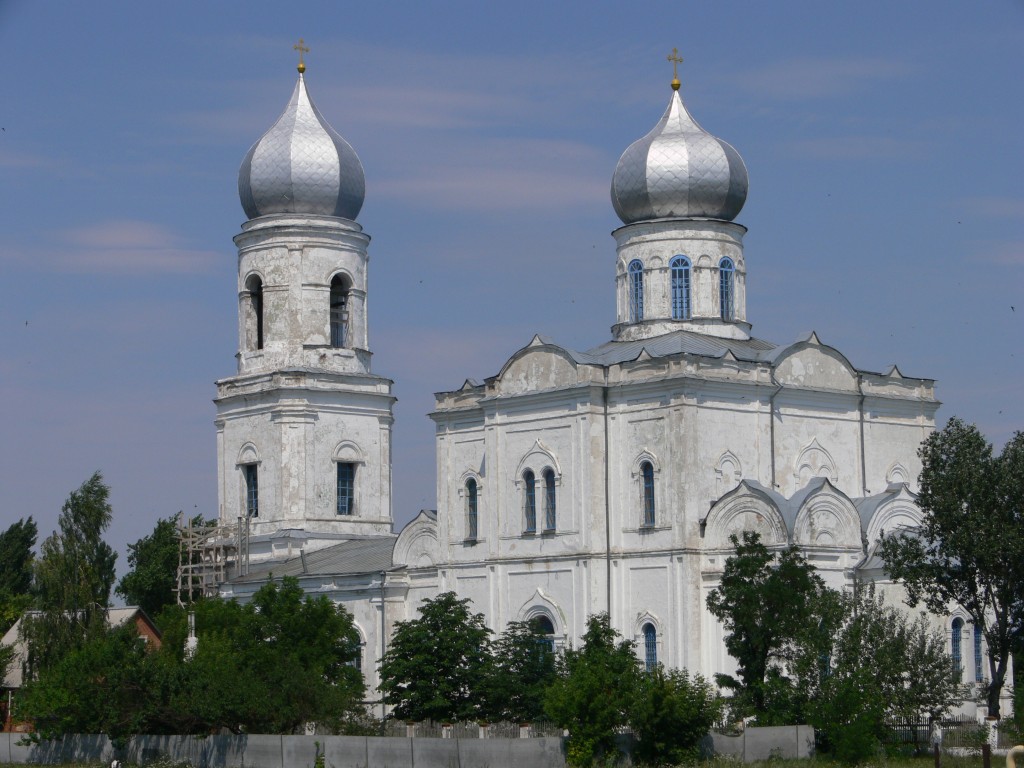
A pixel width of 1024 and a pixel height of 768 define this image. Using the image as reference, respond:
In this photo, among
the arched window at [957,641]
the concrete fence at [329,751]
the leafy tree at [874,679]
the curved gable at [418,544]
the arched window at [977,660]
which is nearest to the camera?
the leafy tree at [874,679]

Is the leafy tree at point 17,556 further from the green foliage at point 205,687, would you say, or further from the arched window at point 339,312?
the green foliage at point 205,687

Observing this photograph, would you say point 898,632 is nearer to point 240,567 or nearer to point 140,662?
point 140,662

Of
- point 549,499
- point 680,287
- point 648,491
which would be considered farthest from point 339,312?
point 648,491

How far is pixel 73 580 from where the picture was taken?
Answer: 44.6 metres

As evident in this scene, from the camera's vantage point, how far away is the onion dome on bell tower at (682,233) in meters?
44.1

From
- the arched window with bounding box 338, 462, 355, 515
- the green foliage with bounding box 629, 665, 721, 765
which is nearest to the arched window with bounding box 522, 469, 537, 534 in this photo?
the green foliage with bounding box 629, 665, 721, 765

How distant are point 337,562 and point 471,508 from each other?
6.20m

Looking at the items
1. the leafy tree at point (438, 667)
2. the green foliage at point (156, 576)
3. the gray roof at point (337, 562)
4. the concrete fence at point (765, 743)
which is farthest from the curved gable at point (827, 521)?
the green foliage at point (156, 576)

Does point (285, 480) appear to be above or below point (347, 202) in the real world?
below

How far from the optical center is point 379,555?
160ft

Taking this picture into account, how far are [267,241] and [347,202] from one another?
95.6 inches

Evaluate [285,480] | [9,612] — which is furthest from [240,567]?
[9,612]

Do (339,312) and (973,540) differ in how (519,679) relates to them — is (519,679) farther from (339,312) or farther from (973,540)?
(339,312)

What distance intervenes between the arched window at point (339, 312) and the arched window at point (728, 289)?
12069mm
